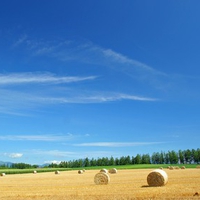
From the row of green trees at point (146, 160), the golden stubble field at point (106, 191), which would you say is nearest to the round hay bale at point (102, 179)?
the golden stubble field at point (106, 191)

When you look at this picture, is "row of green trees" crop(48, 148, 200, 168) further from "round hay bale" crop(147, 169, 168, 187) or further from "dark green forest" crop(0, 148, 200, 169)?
"round hay bale" crop(147, 169, 168, 187)

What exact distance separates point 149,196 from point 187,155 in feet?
542

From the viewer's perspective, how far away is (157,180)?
2975cm

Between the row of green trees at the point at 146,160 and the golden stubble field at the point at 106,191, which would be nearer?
the golden stubble field at the point at 106,191

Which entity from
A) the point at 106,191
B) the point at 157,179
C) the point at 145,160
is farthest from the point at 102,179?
the point at 145,160

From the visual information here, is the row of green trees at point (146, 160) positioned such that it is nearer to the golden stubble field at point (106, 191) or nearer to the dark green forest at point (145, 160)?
the dark green forest at point (145, 160)

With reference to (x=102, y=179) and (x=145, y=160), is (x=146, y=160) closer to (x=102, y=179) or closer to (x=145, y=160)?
(x=145, y=160)

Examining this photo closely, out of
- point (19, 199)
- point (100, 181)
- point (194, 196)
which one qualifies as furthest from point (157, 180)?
point (19, 199)

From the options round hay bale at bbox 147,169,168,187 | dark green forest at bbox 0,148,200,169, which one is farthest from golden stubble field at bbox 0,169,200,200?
dark green forest at bbox 0,148,200,169

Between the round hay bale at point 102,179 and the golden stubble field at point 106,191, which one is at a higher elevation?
the round hay bale at point 102,179

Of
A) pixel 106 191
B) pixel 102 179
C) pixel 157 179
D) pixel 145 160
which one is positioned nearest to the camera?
pixel 106 191

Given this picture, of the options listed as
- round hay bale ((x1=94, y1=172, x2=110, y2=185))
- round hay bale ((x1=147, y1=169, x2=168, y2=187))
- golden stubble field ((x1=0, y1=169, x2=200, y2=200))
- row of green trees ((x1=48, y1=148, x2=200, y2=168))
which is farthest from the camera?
row of green trees ((x1=48, y1=148, x2=200, y2=168))

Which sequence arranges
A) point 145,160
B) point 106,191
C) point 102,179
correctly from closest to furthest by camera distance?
point 106,191 → point 102,179 → point 145,160

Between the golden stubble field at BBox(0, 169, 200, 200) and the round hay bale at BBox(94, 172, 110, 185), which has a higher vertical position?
the round hay bale at BBox(94, 172, 110, 185)
